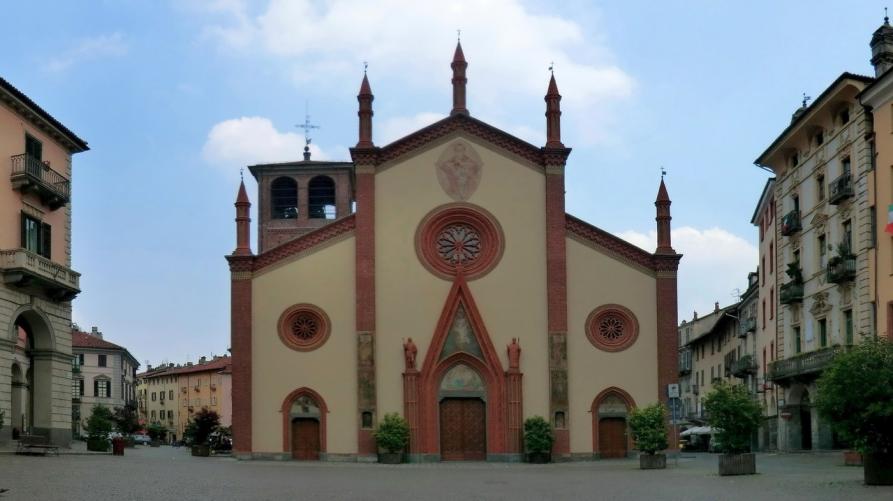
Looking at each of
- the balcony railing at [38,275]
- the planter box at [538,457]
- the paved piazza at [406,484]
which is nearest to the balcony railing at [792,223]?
the planter box at [538,457]

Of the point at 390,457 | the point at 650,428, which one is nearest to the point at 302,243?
the point at 390,457

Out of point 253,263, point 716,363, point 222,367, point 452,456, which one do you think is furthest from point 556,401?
point 222,367

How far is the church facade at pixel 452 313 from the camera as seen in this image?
42938 mm

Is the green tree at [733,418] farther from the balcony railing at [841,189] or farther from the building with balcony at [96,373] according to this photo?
the building with balcony at [96,373]

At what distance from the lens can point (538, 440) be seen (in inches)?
1652

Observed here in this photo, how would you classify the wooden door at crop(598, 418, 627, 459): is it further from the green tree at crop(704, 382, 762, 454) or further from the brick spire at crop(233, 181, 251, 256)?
the brick spire at crop(233, 181, 251, 256)

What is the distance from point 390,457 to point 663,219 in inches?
577

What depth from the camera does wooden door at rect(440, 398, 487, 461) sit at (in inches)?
1711

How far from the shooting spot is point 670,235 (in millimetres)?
44844

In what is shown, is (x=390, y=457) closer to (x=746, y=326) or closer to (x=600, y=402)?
(x=600, y=402)

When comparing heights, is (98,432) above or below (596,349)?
below

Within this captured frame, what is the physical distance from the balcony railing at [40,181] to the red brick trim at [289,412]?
453 inches

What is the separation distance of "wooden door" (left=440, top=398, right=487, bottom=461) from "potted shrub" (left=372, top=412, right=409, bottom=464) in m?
2.11

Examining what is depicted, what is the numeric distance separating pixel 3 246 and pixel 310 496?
68.6ft
